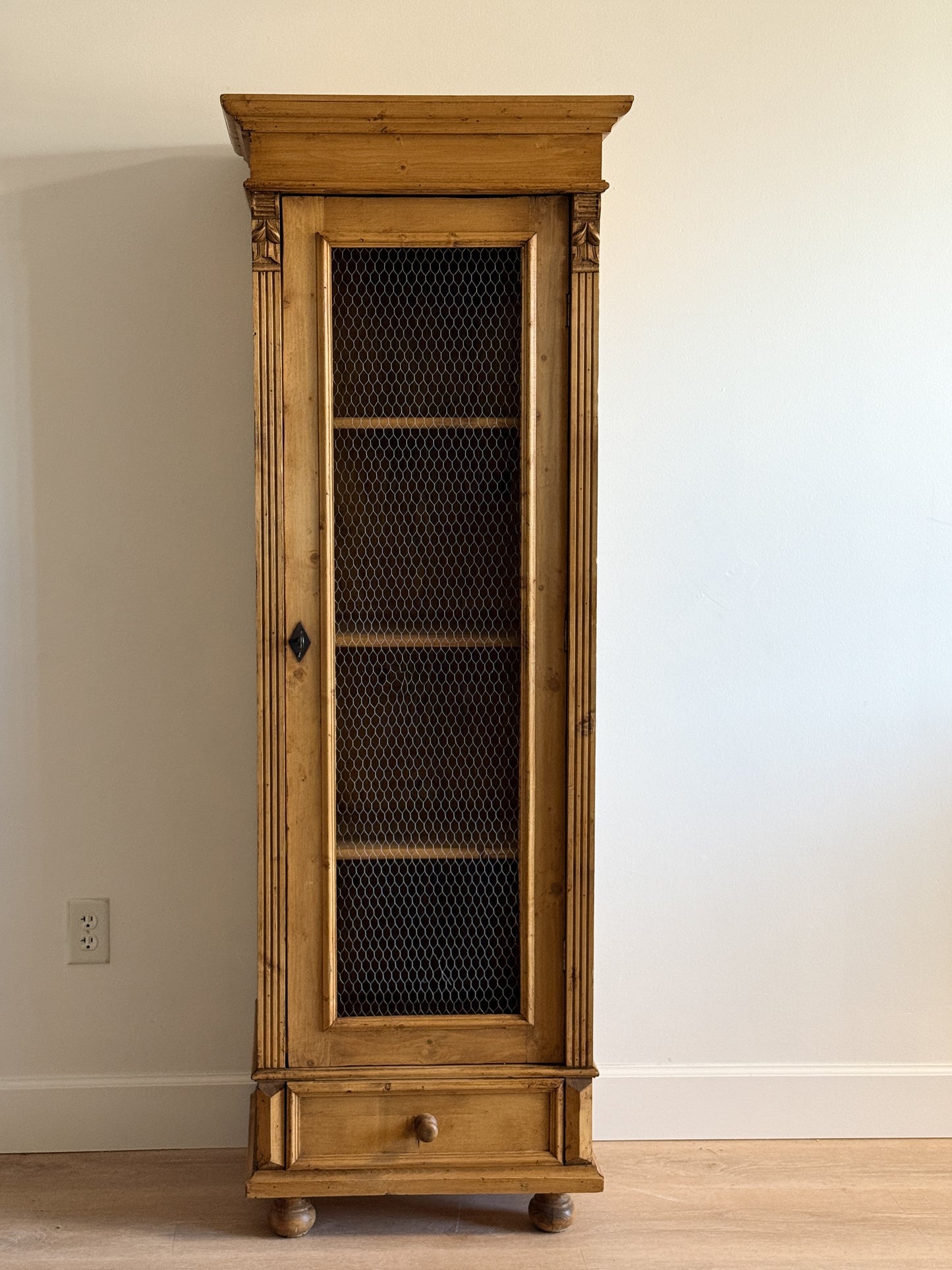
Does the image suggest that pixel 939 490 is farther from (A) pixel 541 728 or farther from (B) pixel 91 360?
(B) pixel 91 360

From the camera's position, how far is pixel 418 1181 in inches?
68.1

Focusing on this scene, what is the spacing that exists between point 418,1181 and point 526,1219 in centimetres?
23

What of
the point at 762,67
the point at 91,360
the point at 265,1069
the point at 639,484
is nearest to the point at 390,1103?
the point at 265,1069

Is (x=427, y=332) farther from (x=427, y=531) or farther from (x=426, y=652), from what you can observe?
(x=426, y=652)

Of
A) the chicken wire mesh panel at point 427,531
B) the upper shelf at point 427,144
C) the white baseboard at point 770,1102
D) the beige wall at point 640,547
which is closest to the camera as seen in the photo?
the upper shelf at point 427,144

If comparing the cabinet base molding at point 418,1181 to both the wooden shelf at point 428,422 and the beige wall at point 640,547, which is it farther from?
the wooden shelf at point 428,422

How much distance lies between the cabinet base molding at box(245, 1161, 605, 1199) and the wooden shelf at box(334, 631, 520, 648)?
0.84 metres

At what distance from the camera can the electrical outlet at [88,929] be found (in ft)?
6.71

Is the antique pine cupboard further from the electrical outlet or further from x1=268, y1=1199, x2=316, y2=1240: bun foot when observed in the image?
the electrical outlet

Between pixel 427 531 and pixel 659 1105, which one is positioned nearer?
pixel 427 531

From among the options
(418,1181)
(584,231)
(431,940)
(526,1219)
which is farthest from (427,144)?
(526,1219)

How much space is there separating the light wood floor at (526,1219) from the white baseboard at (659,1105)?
0.13ft

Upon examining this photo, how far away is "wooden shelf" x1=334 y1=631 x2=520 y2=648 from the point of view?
1719 mm

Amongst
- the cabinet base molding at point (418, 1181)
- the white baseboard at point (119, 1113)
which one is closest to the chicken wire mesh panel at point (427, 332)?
the cabinet base molding at point (418, 1181)
